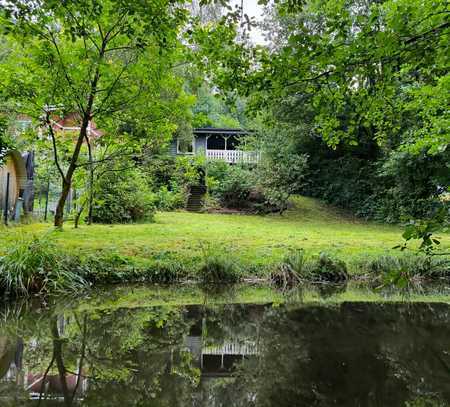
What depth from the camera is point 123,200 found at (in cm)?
1533

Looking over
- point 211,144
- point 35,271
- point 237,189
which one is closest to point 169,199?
point 237,189

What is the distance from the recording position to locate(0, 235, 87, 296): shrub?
6074 millimetres

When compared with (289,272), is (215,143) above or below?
above

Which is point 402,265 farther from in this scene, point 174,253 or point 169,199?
point 169,199

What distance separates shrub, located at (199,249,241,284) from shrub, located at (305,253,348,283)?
1468mm

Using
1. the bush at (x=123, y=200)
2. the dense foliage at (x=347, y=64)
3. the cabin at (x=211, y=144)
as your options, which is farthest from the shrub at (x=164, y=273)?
the cabin at (x=211, y=144)

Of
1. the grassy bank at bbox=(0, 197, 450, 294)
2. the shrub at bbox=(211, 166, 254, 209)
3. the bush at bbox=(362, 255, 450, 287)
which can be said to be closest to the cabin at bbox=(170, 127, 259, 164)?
the shrub at bbox=(211, 166, 254, 209)

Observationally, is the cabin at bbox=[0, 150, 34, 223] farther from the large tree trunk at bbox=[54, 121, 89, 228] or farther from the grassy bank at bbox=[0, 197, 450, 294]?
the grassy bank at bbox=[0, 197, 450, 294]

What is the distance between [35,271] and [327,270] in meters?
5.30

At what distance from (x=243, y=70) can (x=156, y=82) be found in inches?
182

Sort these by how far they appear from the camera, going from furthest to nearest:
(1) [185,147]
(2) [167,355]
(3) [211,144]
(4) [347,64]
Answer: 1. (3) [211,144]
2. (1) [185,147]
3. (4) [347,64]
4. (2) [167,355]

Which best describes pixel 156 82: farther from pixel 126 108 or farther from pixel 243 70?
pixel 243 70

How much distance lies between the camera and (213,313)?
220 inches

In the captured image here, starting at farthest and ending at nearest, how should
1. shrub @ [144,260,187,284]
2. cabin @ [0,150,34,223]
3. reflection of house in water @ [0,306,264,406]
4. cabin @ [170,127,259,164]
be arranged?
cabin @ [170,127,259,164] → cabin @ [0,150,34,223] → shrub @ [144,260,187,284] → reflection of house in water @ [0,306,264,406]
